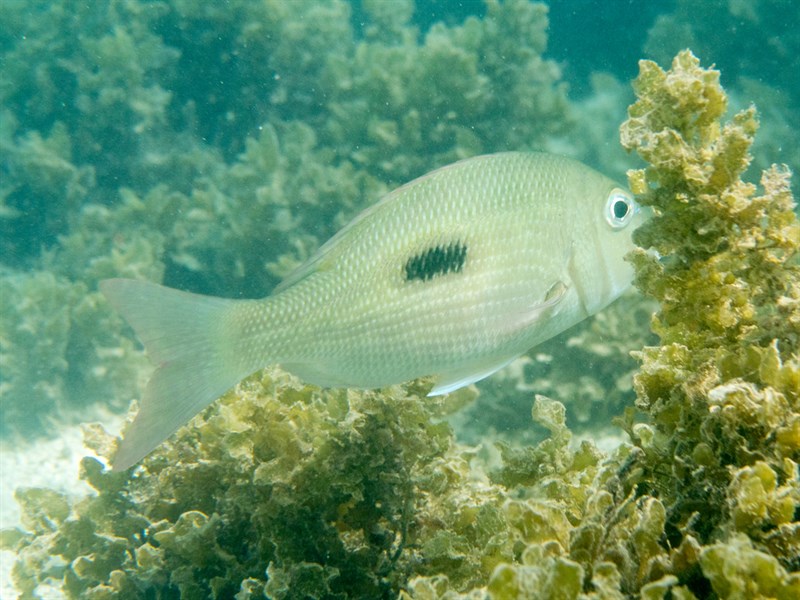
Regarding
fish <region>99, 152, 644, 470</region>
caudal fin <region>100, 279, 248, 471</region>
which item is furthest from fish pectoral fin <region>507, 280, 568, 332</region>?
caudal fin <region>100, 279, 248, 471</region>

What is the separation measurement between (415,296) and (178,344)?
1.17 meters

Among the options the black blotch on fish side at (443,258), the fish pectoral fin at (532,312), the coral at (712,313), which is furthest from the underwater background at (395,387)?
the black blotch on fish side at (443,258)

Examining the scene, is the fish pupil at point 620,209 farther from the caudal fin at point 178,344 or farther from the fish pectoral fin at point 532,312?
the caudal fin at point 178,344

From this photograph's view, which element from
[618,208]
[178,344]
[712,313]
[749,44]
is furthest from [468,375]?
[749,44]

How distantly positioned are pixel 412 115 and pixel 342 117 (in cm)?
129

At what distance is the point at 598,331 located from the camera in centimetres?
595

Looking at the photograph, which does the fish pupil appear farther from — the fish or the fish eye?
the fish

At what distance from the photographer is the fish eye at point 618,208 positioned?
9.55 feet

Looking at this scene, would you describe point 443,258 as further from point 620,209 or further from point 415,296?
point 620,209

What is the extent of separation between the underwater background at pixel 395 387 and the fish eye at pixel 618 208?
62 centimetres

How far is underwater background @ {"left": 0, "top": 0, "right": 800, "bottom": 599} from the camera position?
64.7 inches

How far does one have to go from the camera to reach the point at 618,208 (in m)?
2.93

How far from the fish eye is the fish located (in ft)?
0.56

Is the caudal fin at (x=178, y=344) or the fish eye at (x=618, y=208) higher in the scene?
the fish eye at (x=618, y=208)
